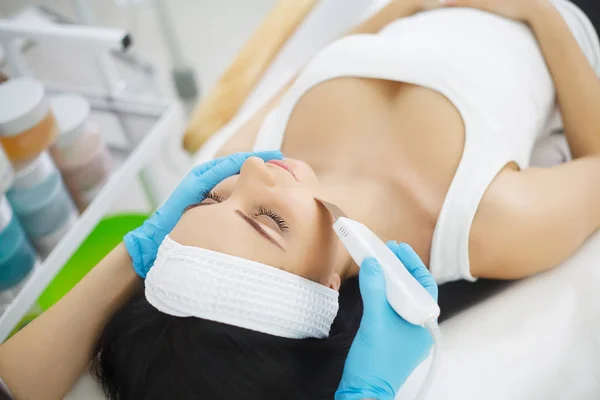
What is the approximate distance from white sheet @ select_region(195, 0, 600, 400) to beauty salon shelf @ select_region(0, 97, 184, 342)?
26.0 inches

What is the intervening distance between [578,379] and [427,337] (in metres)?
0.33

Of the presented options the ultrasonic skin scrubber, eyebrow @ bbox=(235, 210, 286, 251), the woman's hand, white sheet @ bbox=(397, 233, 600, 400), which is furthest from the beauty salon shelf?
the woman's hand

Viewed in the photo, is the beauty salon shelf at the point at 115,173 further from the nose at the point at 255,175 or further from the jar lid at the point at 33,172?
the nose at the point at 255,175

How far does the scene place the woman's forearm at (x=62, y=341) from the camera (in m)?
0.85

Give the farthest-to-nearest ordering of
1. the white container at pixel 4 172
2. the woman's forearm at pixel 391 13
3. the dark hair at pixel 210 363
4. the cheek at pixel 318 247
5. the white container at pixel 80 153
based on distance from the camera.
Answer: the woman's forearm at pixel 391 13 < the white container at pixel 80 153 < the white container at pixel 4 172 < the cheek at pixel 318 247 < the dark hair at pixel 210 363

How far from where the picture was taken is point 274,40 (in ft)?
4.82

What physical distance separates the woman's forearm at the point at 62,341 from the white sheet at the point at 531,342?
1.73 ft

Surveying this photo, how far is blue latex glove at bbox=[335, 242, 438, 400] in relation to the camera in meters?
0.74

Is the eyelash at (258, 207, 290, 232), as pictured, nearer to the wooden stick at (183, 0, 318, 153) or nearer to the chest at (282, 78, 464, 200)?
the chest at (282, 78, 464, 200)

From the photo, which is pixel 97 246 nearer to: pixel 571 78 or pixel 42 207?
pixel 42 207

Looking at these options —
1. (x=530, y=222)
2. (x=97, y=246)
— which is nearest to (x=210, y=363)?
(x=530, y=222)

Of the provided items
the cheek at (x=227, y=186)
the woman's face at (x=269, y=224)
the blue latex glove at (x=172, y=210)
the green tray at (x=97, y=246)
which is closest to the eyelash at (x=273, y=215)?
the woman's face at (x=269, y=224)

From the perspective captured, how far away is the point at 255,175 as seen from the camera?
838mm

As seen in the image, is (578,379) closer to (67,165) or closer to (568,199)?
(568,199)
